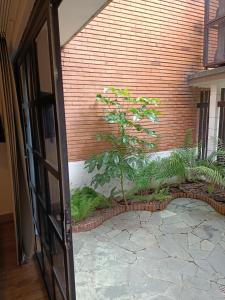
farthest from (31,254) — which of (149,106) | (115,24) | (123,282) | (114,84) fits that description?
(115,24)

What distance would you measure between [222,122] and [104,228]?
10.4ft

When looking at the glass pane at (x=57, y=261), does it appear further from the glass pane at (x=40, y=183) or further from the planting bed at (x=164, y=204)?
the planting bed at (x=164, y=204)

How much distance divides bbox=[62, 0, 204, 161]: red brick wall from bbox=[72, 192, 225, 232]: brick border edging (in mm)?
963

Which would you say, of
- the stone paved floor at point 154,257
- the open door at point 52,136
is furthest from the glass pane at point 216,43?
the open door at point 52,136

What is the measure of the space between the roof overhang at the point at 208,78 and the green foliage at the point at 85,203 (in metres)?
2.68

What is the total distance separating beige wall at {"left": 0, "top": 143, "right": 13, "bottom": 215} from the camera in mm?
3090

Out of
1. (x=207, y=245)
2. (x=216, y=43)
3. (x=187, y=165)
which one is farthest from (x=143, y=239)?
(x=216, y=43)

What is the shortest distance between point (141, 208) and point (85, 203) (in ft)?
3.08

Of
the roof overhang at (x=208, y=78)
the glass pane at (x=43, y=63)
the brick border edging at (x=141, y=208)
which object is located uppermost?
the roof overhang at (x=208, y=78)

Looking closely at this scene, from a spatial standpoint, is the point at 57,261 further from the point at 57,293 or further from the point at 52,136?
the point at 52,136

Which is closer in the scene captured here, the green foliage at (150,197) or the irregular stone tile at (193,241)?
the irregular stone tile at (193,241)

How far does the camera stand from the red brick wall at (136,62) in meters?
3.51

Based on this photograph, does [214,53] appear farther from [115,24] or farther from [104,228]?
[104,228]

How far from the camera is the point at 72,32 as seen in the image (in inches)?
102
